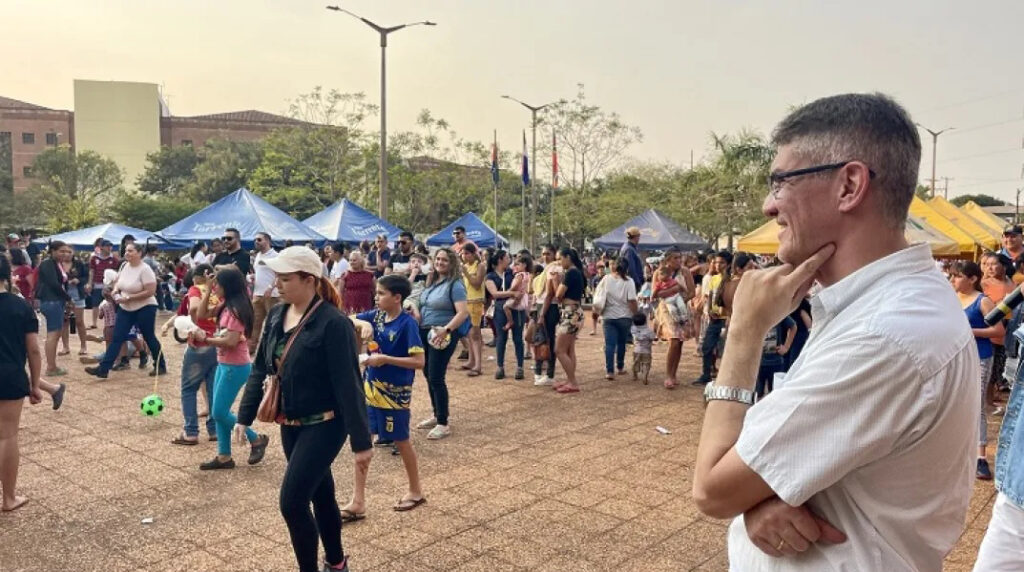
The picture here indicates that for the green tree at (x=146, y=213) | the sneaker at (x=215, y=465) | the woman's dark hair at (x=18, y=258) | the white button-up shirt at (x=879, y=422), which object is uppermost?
the green tree at (x=146, y=213)

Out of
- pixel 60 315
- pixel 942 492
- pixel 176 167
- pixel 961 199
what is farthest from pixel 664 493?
pixel 961 199

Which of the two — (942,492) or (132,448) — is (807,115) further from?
(132,448)

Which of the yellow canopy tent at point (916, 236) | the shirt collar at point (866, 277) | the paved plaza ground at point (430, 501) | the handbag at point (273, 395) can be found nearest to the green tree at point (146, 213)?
the yellow canopy tent at point (916, 236)

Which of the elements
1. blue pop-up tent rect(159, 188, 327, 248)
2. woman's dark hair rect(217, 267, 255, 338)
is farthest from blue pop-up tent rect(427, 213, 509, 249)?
woman's dark hair rect(217, 267, 255, 338)

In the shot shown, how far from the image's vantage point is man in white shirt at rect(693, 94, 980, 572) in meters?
1.23

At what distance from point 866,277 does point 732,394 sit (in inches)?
12.2

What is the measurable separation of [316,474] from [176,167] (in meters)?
60.8

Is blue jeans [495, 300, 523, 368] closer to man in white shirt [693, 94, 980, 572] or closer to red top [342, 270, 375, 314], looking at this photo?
red top [342, 270, 375, 314]

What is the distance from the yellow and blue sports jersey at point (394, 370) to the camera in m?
5.72

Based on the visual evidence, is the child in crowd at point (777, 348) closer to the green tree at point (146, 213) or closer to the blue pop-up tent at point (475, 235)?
the blue pop-up tent at point (475, 235)

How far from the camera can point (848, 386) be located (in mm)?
1223

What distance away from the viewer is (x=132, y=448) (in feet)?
22.8

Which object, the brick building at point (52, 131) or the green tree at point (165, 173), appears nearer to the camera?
the green tree at point (165, 173)

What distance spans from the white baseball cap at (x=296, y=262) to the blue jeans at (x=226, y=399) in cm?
240
